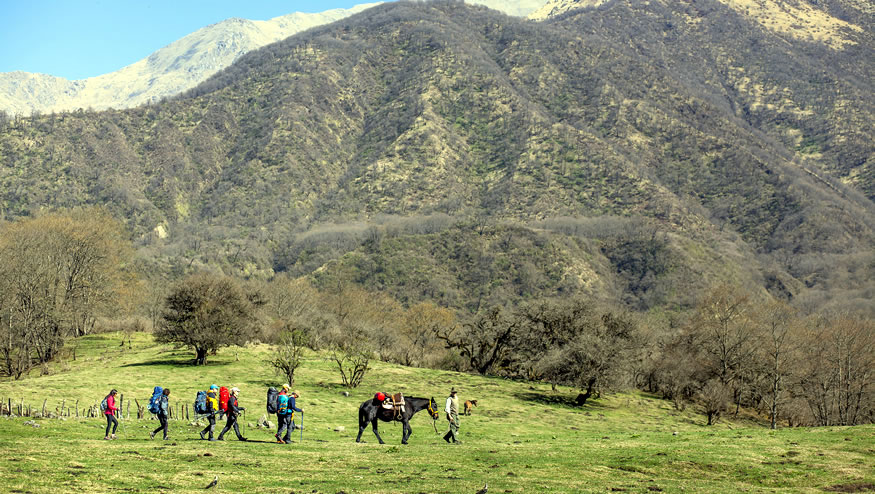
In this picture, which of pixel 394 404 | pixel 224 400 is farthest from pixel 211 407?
pixel 394 404

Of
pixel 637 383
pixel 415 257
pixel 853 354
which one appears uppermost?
pixel 415 257

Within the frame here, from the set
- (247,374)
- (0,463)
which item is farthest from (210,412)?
(247,374)

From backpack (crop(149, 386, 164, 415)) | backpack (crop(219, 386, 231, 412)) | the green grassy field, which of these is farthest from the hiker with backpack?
backpack (crop(219, 386, 231, 412))

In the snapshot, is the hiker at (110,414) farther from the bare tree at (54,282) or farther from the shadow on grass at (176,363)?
the bare tree at (54,282)

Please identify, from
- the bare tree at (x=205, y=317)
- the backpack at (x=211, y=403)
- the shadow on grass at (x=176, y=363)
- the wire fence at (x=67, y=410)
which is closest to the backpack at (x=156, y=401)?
the backpack at (x=211, y=403)

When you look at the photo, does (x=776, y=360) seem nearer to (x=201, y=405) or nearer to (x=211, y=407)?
(x=211, y=407)

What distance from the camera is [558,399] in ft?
190

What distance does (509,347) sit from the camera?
76.6 meters

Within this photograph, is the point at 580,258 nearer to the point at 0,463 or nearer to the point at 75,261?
the point at 75,261

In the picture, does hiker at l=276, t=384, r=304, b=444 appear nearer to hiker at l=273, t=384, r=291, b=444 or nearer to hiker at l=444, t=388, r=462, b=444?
hiker at l=273, t=384, r=291, b=444

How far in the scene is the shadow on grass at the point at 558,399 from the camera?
55.3 metres

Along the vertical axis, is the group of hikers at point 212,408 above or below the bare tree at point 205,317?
below

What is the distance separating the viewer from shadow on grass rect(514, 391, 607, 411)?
181 feet

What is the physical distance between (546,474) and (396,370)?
4506 cm
